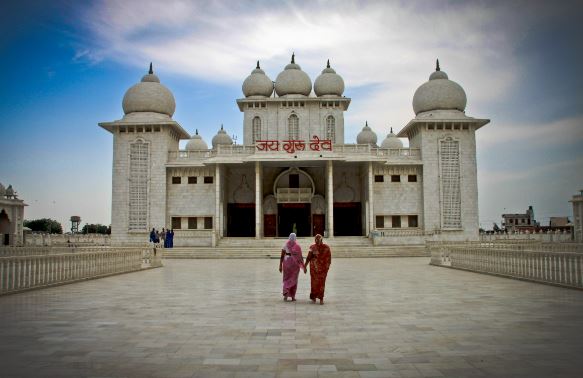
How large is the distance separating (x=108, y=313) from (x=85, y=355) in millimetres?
3081

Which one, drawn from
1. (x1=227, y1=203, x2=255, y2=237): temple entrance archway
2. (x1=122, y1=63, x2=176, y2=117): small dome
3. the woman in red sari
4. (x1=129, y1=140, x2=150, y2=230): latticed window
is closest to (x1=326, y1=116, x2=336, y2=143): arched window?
(x1=227, y1=203, x2=255, y2=237): temple entrance archway

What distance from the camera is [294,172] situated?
133ft

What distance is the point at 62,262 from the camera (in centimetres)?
1350

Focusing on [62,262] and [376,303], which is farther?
[62,262]

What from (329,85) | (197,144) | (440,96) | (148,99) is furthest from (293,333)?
(197,144)

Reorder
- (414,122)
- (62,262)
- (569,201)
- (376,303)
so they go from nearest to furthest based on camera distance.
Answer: (376,303) → (62,262) → (414,122) → (569,201)

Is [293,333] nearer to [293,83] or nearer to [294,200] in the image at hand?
[294,200]

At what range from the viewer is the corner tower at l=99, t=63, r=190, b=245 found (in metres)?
37.6

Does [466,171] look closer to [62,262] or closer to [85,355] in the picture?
[62,262]

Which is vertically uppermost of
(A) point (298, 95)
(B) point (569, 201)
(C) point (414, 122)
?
(A) point (298, 95)

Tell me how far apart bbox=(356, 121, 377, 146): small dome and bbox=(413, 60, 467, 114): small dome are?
34.8 feet

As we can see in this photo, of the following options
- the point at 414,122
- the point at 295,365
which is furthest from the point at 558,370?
the point at 414,122

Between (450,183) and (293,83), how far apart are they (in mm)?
A: 14998

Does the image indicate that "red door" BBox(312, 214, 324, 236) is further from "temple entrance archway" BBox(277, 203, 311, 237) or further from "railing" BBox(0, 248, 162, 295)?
"railing" BBox(0, 248, 162, 295)
